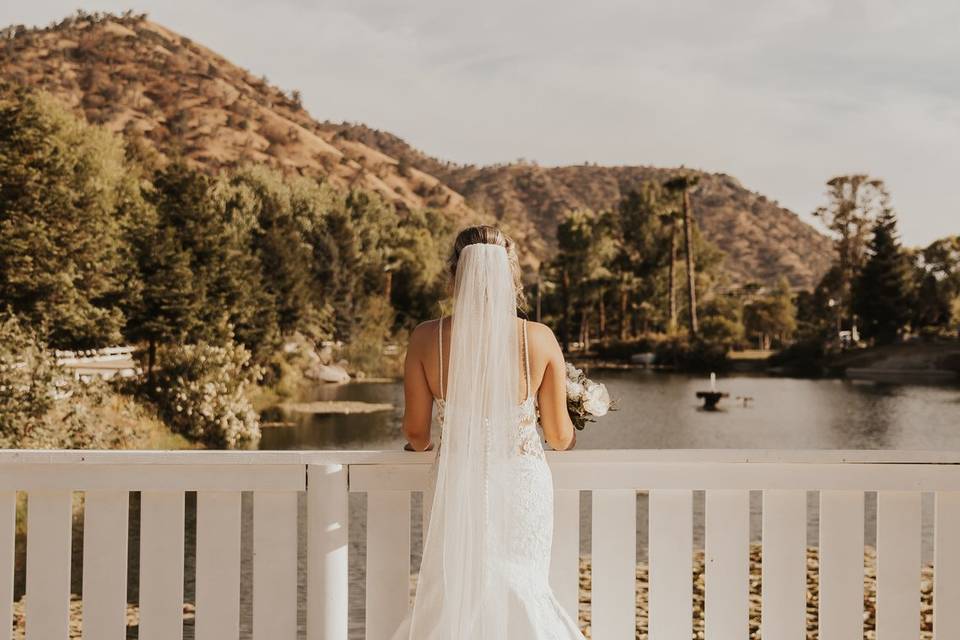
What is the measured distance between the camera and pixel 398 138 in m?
55.3

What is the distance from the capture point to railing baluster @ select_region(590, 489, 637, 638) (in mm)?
2328

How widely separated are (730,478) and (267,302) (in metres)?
21.6

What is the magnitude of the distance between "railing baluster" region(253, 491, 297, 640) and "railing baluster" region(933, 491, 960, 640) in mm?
1464

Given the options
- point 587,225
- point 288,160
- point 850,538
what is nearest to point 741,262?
point 587,225

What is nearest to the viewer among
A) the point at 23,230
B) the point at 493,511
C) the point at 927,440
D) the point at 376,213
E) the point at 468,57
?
Answer: the point at 493,511

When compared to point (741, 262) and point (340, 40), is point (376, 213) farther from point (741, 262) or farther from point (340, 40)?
point (741, 262)

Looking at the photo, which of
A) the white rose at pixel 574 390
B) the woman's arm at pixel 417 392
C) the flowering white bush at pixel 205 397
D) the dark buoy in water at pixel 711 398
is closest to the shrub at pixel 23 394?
the flowering white bush at pixel 205 397

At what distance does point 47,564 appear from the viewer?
92.4 inches

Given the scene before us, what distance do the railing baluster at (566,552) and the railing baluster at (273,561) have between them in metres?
0.60

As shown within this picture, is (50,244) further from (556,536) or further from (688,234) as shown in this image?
(688,234)

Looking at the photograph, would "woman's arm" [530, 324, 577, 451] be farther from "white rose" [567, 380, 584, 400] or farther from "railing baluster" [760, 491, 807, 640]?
"railing baluster" [760, 491, 807, 640]

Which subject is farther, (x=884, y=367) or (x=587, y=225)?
(x=587, y=225)

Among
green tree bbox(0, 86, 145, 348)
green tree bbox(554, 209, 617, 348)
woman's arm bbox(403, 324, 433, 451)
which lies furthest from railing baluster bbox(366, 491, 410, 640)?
green tree bbox(554, 209, 617, 348)

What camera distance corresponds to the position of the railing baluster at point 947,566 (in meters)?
2.29
